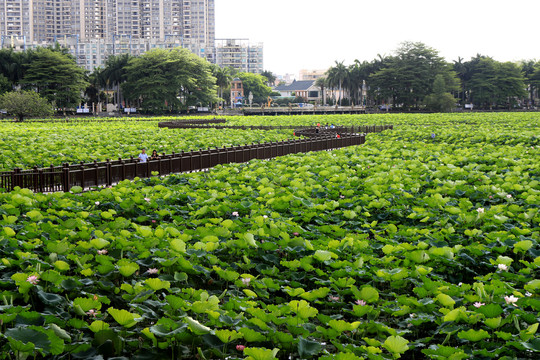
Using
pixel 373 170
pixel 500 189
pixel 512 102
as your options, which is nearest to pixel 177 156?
pixel 373 170

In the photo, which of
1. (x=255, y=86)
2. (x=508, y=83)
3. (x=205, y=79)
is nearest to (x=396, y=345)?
(x=205, y=79)

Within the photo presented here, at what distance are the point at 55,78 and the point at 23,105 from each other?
78.8ft

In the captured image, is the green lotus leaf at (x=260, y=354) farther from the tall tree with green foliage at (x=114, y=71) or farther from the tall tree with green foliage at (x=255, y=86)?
the tall tree with green foliage at (x=255, y=86)

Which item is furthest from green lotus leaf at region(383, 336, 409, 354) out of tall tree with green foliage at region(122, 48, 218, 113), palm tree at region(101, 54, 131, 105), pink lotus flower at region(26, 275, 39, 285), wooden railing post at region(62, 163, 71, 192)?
palm tree at region(101, 54, 131, 105)

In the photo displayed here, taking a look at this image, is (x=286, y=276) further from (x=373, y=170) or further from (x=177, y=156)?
(x=177, y=156)

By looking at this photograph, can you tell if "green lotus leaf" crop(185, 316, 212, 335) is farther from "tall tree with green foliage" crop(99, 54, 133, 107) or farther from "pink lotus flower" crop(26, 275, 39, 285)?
"tall tree with green foliage" crop(99, 54, 133, 107)

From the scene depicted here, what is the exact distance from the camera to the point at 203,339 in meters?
4.20

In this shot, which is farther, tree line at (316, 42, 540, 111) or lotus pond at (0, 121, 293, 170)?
tree line at (316, 42, 540, 111)

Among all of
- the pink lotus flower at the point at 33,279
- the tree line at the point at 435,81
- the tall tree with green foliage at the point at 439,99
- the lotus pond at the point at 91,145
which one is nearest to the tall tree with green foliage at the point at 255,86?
the tree line at the point at 435,81

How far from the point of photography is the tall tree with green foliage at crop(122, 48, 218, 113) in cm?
8100

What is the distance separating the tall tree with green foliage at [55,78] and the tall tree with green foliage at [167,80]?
380 inches

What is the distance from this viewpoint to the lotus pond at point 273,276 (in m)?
4.21

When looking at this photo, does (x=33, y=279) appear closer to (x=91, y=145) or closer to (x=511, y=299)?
(x=511, y=299)

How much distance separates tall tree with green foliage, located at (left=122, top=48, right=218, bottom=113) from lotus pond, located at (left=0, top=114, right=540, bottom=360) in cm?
7269
